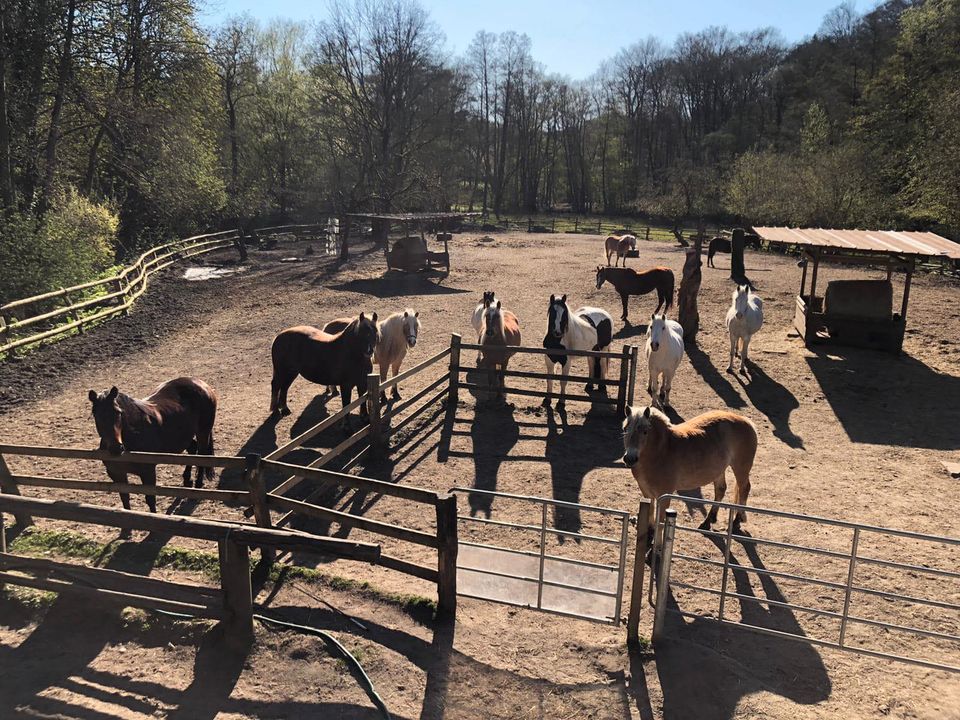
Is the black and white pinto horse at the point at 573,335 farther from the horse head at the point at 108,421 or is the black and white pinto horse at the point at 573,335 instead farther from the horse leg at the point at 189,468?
the horse head at the point at 108,421

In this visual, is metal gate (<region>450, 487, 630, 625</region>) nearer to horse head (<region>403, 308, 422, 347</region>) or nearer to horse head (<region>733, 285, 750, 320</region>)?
horse head (<region>403, 308, 422, 347</region>)

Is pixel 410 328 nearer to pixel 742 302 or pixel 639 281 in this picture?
pixel 742 302

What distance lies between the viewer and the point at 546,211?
67.6 metres

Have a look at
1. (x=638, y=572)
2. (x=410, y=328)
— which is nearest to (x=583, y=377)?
(x=410, y=328)

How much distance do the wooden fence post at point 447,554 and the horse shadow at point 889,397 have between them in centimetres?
754

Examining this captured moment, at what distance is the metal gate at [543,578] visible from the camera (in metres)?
4.61

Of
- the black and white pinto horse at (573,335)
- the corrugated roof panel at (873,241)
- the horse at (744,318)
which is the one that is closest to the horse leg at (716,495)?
the black and white pinto horse at (573,335)

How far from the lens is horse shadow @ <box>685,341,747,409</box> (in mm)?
10719

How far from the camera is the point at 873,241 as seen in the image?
13.6 meters

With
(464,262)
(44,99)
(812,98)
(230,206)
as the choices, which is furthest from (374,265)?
(812,98)

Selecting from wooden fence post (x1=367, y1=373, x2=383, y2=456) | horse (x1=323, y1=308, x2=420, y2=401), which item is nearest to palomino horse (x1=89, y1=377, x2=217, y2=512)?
wooden fence post (x1=367, y1=373, x2=383, y2=456)

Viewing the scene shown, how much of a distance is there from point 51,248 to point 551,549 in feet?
54.6

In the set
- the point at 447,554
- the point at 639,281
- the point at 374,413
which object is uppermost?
the point at 639,281

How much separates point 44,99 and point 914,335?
26615mm
